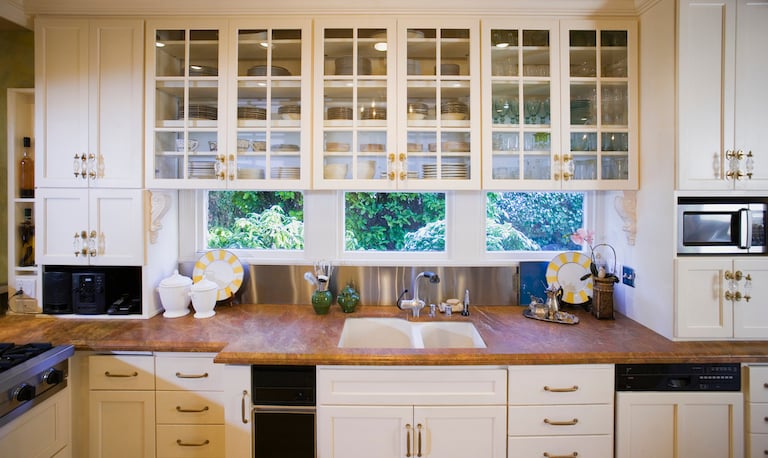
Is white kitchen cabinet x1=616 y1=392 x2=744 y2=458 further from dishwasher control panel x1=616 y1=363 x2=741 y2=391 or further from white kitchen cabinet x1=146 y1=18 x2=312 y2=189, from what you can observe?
white kitchen cabinet x1=146 y1=18 x2=312 y2=189

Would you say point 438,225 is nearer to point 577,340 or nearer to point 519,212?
point 519,212

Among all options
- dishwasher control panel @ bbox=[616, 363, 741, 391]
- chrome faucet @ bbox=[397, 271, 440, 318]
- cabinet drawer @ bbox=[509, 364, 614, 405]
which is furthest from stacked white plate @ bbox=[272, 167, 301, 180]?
dishwasher control panel @ bbox=[616, 363, 741, 391]

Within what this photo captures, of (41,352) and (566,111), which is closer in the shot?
(41,352)

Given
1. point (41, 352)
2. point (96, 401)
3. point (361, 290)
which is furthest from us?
point (361, 290)

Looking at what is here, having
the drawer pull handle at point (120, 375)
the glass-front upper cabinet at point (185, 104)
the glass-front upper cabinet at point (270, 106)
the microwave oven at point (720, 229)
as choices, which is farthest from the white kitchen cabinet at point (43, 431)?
the microwave oven at point (720, 229)

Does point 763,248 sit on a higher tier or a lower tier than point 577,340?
higher

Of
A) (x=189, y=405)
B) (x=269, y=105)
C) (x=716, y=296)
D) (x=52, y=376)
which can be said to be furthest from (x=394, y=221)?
(x=52, y=376)

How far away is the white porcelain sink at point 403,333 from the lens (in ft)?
6.82

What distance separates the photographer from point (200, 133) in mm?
2078

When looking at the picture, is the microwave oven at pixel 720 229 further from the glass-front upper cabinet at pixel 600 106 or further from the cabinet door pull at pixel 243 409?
the cabinet door pull at pixel 243 409

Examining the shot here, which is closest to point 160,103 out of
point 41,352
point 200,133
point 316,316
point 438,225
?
point 200,133

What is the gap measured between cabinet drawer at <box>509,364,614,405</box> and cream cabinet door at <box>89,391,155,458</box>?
1714 millimetres

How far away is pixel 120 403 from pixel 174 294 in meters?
0.59

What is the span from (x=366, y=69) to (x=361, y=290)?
4.38 ft
